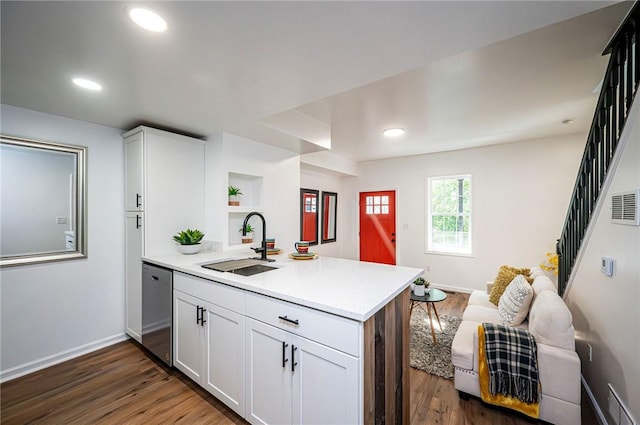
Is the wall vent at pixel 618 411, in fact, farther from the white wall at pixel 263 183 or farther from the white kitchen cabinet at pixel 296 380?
the white wall at pixel 263 183

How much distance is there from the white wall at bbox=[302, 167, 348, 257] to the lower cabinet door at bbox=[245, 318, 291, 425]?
3629 mm

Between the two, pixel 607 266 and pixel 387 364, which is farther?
pixel 607 266

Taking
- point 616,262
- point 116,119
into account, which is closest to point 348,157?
point 116,119

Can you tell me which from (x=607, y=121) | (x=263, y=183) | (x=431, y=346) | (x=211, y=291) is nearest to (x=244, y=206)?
(x=263, y=183)

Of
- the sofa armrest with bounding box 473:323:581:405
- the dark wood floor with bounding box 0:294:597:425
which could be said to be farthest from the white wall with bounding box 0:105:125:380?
the sofa armrest with bounding box 473:323:581:405

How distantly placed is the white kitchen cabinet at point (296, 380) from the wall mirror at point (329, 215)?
13.0ft

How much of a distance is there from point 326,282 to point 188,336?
49.6 inches

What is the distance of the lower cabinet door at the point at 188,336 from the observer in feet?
6.43

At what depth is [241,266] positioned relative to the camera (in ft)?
7.17

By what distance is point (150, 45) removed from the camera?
1.42 meters

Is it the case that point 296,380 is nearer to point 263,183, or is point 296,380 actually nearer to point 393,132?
point 263,183

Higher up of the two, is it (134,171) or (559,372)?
(134,171)

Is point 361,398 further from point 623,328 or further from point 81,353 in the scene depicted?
point 81,353

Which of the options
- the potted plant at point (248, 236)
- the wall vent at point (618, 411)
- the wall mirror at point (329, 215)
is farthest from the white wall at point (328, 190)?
the wall vent at point (618, 411)
